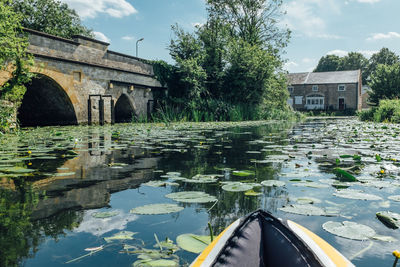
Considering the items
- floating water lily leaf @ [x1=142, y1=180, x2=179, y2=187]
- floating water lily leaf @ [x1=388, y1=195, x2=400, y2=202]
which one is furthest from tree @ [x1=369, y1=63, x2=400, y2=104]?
floating water lily leaf @ [x1=142, y1=180, x2=179, y2=187]

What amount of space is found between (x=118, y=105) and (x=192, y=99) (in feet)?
14.0

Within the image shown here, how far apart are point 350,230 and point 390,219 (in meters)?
0.29

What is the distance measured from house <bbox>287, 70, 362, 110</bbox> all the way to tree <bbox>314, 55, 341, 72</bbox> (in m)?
18.6

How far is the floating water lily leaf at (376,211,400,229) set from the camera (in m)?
1.40

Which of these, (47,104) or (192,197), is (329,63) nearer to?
(47,104)

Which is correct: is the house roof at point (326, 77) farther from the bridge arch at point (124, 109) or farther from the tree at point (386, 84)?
the bridge arch at point (124, 109)

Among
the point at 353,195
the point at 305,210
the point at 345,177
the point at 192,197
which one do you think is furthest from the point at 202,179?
the point at 345,177

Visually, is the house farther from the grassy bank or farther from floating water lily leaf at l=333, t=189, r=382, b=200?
floating water lily leaf at l=333, t=189, r=382, b=200

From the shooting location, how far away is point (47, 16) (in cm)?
2850

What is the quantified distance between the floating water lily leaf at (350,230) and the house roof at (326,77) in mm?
42020

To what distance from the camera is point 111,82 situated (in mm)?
14117

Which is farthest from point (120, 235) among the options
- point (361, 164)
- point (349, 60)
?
point (349, 60)

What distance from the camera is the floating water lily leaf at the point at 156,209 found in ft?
5.00

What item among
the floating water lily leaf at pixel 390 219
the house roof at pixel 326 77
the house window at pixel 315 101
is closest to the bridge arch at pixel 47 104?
the floating water lily leaf at pixel 390 219
